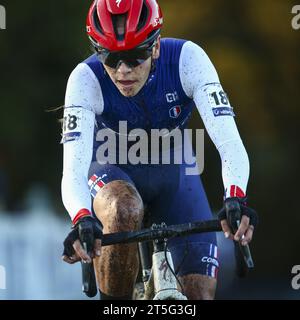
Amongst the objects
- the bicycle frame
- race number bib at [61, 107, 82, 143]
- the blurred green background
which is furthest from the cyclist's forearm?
the blurred green background

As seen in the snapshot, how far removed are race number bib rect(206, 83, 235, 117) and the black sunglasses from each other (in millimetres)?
497

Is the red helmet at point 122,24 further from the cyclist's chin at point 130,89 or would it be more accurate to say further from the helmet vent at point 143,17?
the cyclist's chin at point 130,89

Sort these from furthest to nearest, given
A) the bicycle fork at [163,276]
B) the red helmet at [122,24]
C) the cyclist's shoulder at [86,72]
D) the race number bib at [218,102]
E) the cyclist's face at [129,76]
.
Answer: the cyclist's shoulder at [86,72] < the race number bib at [218,102] < the cyclist's face at [129,76] < the red helmet at [122,24] < the bicycle fork at [163,276]

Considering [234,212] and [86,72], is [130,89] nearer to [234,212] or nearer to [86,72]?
[86,72]

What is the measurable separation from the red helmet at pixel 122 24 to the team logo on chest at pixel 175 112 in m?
0.71

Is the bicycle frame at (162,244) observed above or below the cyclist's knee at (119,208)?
below

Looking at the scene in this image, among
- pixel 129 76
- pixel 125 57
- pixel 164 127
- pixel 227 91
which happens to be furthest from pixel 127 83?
pixel 227 91

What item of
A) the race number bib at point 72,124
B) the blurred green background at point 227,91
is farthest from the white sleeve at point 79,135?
the blurred green background at point 227,91

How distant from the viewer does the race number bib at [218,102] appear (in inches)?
245

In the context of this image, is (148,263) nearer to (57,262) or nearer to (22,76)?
(57,262)

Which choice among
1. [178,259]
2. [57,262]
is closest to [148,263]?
[178,259]

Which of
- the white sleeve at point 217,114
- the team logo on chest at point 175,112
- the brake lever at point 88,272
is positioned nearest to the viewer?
the brake lever at point 88,272

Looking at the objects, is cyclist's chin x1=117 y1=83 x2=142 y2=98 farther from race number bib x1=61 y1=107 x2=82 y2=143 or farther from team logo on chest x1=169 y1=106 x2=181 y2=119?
team logo on chest x1=169 y1=106 x2=181 y2=119

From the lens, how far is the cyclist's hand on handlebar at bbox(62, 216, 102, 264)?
17.6ft
